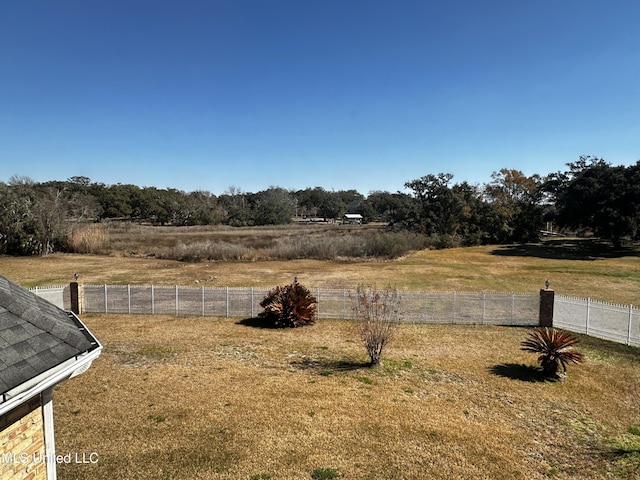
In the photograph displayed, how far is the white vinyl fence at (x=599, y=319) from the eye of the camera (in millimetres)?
13180

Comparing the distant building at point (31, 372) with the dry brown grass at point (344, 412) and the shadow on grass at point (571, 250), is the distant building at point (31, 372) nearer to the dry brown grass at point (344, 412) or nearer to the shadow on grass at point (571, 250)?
the dry brown grass at point (344, 412)

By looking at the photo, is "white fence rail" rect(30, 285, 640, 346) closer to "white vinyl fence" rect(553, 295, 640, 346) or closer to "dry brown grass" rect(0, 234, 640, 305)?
"white vinyl fence" rect(553, 295, 640, 346)

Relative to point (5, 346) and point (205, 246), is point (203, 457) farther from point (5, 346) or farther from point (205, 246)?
point (205, 246)

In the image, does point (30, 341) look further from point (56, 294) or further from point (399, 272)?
Answer: point (399, 272)

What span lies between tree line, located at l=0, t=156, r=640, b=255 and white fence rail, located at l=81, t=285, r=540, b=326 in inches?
907

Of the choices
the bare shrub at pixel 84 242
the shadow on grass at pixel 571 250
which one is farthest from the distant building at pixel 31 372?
the shadow on grass at pixel 571 250

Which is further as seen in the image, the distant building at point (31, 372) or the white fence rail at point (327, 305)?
the white fence rail at point (327, 305)

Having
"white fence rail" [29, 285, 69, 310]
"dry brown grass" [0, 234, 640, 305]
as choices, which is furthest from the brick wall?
"dry brown grass" [0, 234, 640, 305]

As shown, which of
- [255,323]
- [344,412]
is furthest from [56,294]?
[344,412]

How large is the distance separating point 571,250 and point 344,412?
4096cm

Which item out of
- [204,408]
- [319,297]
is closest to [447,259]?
[319,297]

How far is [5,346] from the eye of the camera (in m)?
3.21

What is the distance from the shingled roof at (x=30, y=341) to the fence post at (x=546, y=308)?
15839 mm

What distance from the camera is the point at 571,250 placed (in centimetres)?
4019
